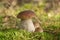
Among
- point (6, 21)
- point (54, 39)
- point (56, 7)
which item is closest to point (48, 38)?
point (54, 39)

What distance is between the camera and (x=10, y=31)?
5.55m

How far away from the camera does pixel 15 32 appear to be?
18.0 ft

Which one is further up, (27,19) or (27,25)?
(27,19)

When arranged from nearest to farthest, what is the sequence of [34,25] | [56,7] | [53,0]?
[34,25] < [56,7] < [53,0]

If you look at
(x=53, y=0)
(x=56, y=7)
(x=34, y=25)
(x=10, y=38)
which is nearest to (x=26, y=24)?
(x=34, y=25)

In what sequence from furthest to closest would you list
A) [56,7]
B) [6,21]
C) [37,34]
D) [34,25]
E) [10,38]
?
[56,7] < [6,21] < [34,25] < [37,34] < [10,38]

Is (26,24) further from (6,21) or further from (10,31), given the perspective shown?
(6,21)

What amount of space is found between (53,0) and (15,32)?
788 centimetres

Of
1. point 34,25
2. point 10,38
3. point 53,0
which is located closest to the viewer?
point 10,38

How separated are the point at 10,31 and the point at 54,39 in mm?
1085

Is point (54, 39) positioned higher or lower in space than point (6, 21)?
lower

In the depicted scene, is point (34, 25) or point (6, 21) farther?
point (6, 21)

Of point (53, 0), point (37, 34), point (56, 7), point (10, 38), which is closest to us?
point (10, 38)

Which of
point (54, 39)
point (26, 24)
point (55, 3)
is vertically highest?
point (55, 3)
